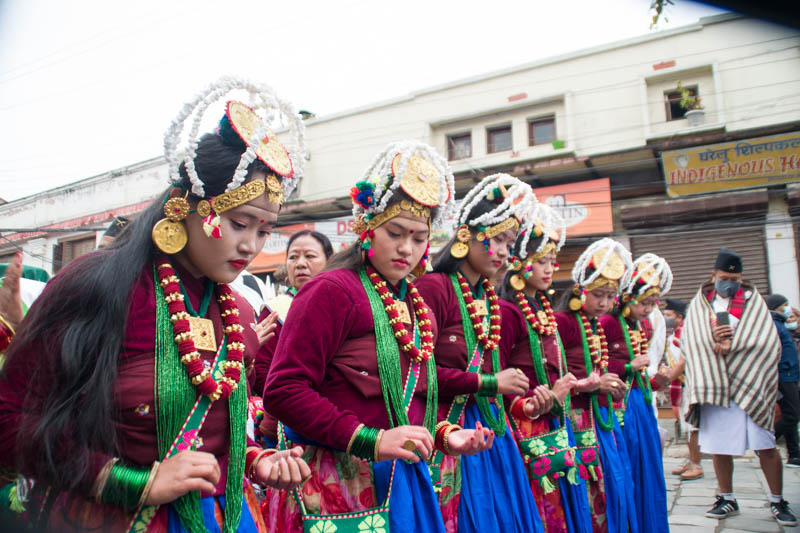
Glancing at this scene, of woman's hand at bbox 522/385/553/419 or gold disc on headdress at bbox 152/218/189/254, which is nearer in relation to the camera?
gold disc on headdress at bbox 152/218/189/254

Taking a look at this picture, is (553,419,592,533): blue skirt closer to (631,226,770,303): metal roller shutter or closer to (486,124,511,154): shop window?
(631,226,770,303): metal roller shutter

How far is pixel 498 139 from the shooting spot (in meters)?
14.2

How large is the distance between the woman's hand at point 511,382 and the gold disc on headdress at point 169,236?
1807mm

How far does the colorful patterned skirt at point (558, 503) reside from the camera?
338 cm

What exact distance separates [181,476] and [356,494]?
88cm

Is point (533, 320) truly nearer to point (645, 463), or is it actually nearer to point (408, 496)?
point (408, 496)

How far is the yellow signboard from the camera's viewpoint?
10664 mm

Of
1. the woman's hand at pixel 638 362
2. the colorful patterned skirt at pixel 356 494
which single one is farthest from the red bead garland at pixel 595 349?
the colorful patterned skirt at pixel 356 494

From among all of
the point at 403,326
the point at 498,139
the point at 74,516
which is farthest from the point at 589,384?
the point at 498,139

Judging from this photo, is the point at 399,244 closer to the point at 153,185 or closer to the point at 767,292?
the point at 153,185

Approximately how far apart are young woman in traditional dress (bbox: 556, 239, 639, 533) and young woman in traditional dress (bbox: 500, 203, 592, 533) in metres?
0.29

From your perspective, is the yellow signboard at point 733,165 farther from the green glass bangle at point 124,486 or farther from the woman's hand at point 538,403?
the green glass bangle at point 124,486

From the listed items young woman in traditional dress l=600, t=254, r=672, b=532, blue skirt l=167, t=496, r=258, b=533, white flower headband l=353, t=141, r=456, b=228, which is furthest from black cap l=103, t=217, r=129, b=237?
young woman in traditional dress l=600, t=254, r=672, b=532

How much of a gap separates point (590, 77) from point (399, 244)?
1218 cm
